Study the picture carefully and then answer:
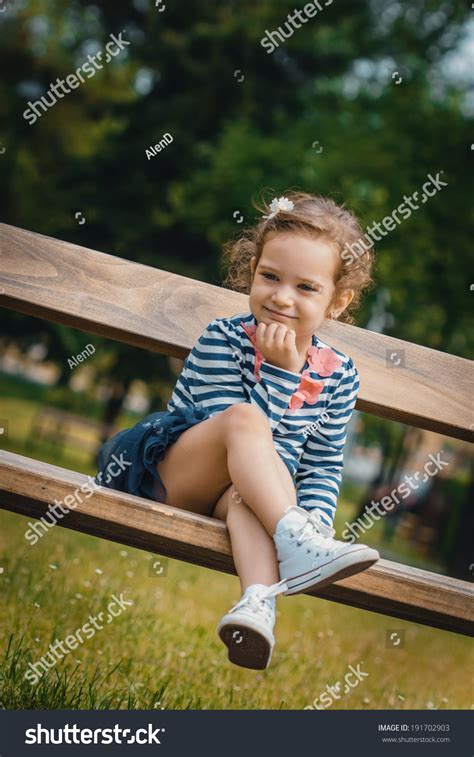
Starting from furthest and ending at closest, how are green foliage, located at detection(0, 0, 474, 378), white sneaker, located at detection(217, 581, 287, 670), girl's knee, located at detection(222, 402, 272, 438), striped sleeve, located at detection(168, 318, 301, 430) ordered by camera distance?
green foliage, located at detection(0, 0, 474, 378) → striped sleeve, located at detection(168, 318, 301, 430) → girl's knee, located at detection(222, 402, 272, 438) → white sneaker, located at detection(217, 581, 287, 670)

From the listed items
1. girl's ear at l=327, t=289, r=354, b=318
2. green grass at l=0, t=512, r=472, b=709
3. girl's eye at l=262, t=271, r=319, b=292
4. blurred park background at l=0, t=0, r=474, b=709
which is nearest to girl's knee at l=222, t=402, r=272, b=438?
girl's eye at l=262, t=271, r=319, b=292

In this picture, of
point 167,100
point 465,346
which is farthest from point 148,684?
point 167,100

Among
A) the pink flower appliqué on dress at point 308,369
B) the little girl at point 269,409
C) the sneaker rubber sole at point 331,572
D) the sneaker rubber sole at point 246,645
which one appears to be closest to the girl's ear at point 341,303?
the little girl at point 269,409

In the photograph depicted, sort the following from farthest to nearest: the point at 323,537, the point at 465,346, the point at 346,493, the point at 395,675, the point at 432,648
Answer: the point at 346,493, the point at 465,346, the point at 432,648, the point at 395,675, the point at 323,537

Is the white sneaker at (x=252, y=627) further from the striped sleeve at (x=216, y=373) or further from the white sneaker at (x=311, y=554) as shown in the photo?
the striped sleeve at (x=216, y=373)

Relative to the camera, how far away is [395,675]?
12.3ft

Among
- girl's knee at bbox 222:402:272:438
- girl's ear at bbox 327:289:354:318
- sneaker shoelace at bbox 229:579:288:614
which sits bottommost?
sneaker shoelace at bbox 229:579:288:614

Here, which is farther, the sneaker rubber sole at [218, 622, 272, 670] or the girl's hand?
the girl's hand

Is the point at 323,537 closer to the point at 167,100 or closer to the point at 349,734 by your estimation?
the point at 349,734

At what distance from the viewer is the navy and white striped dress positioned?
7.55 feet

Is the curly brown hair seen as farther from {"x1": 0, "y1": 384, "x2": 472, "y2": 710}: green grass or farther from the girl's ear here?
{"x1": 0, "y1": 384, "x2": 472, "y2": 710}: green grass

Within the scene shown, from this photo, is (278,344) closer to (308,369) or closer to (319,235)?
(308,369)

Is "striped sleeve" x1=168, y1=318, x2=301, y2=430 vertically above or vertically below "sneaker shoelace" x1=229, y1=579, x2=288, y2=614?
above

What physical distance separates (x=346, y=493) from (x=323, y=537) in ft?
58.0
